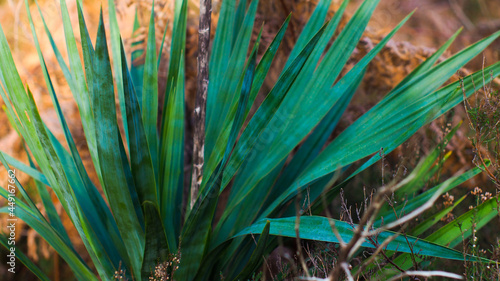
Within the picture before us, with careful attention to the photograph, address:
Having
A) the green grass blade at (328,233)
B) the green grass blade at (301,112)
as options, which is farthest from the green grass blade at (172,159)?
the green grass blade at (328,233)

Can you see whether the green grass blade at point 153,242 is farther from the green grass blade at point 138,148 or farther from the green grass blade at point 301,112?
the green grass blade at point 301,112

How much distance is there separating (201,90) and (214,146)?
0.49 ft

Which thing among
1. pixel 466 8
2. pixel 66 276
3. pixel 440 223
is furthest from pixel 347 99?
pixel 466 8

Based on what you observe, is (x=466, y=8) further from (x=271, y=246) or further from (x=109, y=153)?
(x=109, y=153)

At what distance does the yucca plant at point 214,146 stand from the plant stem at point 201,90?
2.4 inches

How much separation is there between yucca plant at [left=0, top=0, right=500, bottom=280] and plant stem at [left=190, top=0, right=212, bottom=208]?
61mm

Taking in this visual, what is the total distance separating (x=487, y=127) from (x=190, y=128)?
115 cm

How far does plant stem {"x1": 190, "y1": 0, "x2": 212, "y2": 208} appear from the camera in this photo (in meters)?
0.98

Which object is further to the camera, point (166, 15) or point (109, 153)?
point (166, 15)

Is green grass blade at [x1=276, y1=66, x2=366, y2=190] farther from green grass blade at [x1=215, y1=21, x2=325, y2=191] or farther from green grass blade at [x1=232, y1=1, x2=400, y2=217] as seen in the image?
green grass blade at [x1=215, y1=21, x2=325, y2=191]

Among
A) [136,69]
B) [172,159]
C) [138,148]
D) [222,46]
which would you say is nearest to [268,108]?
[138,148]

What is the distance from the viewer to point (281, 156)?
114cm

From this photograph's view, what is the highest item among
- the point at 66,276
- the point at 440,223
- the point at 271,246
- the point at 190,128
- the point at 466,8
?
the point at 466,8

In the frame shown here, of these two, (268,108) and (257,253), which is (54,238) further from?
(268,108)
